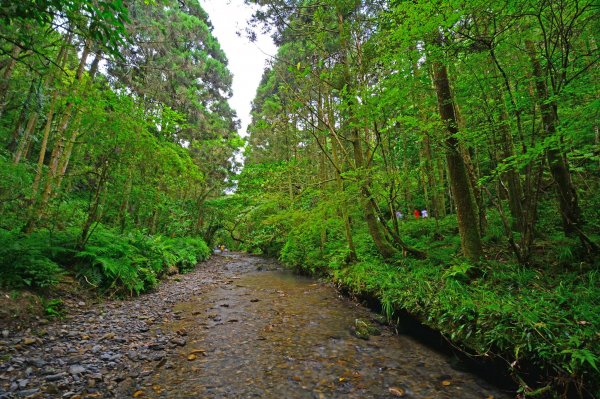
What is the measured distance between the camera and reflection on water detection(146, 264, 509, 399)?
3.44 metres

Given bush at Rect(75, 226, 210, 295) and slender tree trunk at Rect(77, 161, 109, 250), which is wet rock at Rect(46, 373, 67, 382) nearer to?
bush at Rect(75, 226, 210, 295)

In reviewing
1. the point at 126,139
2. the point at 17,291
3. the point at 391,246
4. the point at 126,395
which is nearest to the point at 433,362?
the point at 126,395

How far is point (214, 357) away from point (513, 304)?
165 inches

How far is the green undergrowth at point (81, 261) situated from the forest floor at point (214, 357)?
643 mm

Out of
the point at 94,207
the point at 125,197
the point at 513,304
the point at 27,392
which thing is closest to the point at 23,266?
the point at 94,207

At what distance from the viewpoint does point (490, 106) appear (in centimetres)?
554

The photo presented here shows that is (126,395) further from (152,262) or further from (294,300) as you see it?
(152,262)

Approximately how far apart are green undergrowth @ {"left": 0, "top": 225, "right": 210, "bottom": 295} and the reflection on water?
1636 mm

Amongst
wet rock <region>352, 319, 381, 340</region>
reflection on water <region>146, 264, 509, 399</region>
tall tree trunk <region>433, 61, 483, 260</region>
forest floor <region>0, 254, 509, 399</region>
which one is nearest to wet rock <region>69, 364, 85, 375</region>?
forest floor <region>0, 254, 509, 399</region>

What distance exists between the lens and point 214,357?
167 inches

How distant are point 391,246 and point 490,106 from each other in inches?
174

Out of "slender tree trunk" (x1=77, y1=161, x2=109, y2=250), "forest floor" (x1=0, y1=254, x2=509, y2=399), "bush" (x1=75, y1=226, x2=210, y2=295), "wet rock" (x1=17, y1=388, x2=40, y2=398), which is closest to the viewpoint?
"wet rock" (x1=17, y1=388, x2=40, y2=398)

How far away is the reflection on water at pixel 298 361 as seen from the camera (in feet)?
11.3

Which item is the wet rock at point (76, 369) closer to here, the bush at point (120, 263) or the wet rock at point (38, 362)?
the wet rock at point (38, 362)
